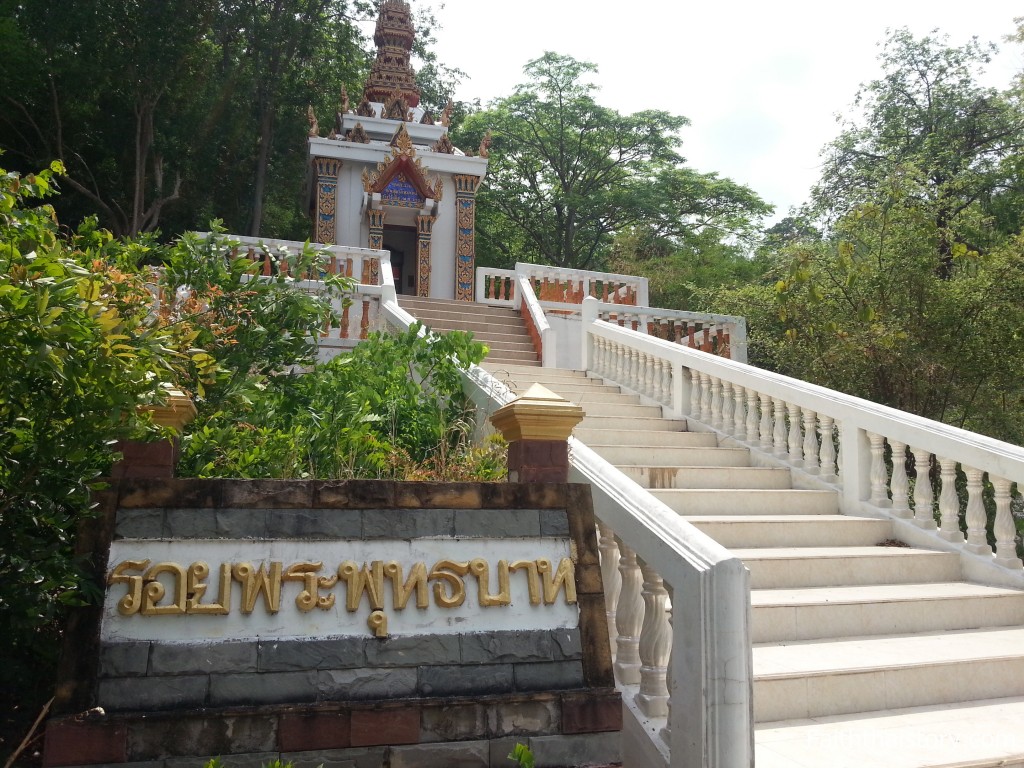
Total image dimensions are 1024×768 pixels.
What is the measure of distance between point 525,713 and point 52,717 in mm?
1842

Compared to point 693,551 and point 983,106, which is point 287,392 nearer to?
point 693,551

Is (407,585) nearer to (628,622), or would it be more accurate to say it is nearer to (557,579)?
(557,579)

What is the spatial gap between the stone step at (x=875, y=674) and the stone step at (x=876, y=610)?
0.34 ft

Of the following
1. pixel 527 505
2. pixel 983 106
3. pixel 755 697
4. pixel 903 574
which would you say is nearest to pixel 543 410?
pixel 527 505

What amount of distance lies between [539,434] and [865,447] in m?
3.80

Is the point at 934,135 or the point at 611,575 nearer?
the point at 611,575

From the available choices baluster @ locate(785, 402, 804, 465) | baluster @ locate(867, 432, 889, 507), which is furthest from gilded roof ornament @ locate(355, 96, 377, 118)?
baluster @ locate(867, 432, 889, 507)

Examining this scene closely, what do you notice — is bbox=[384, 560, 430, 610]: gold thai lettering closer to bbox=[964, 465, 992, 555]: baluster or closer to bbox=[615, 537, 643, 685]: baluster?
bbox=[615, 537, 643, 685]: baluster

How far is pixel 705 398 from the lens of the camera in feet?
29.2

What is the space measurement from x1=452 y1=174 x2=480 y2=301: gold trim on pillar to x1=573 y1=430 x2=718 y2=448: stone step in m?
11.7

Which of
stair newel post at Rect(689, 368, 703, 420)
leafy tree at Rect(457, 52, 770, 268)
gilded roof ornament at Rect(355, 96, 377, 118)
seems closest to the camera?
stair newel post at Rect(689, 368, 703, 420)

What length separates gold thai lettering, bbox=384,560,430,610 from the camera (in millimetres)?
3725

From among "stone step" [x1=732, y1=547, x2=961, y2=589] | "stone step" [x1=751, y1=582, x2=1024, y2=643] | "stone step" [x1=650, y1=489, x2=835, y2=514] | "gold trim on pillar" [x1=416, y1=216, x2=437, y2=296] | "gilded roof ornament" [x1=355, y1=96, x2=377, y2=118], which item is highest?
"gilded roof ornament" [x1=355, y1=96, x2=377, y2=118]

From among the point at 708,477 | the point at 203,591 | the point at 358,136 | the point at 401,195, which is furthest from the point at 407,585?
the point at 358,136
